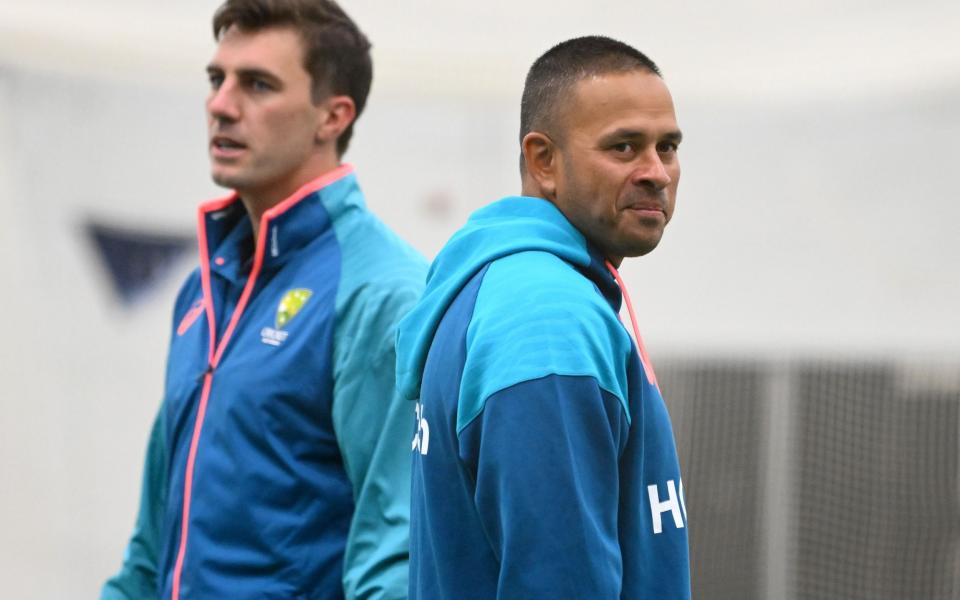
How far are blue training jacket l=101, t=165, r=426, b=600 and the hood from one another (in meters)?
0.37

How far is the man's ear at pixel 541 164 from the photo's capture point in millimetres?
1757

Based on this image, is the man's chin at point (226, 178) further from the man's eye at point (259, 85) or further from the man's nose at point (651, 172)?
the man's nose at point (651, 172)

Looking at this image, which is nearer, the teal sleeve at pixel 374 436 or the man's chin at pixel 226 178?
the teal sleeve at pixel 374 436

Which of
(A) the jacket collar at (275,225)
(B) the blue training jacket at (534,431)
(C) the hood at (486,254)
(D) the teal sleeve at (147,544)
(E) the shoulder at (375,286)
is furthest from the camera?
(D) the teal sleeve at (147,544)

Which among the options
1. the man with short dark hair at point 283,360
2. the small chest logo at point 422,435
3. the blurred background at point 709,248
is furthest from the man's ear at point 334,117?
the blurred background at point 709,248

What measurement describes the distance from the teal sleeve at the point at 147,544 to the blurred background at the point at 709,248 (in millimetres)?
2873

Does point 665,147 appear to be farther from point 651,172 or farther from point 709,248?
point 709,248

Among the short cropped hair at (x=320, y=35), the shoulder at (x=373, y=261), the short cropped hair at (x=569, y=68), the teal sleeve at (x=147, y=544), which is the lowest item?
the teal sleeve at (x=147, y=544)

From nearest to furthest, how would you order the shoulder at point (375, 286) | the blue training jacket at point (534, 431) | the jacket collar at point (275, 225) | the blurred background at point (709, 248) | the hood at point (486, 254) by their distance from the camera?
the blue training jacket at point (534, 431)
the hood at point (486, 254)
the shoulder at point (375, 286)
the jacket collar at point (275, 225)
the blurred background at point (709, 248)

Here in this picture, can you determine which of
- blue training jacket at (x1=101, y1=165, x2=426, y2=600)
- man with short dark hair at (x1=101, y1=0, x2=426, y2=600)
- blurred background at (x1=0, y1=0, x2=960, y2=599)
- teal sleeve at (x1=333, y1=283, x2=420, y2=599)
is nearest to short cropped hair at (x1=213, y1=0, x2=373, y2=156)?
man with short dark hair at (x1=101, y1=0, x2=426, y2=600)

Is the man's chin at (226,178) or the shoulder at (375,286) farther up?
the man's chin at (226,178)

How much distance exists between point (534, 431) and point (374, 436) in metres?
0.74

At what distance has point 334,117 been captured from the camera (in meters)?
2.59

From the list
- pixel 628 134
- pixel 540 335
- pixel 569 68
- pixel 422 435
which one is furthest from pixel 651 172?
pixel 422 435
